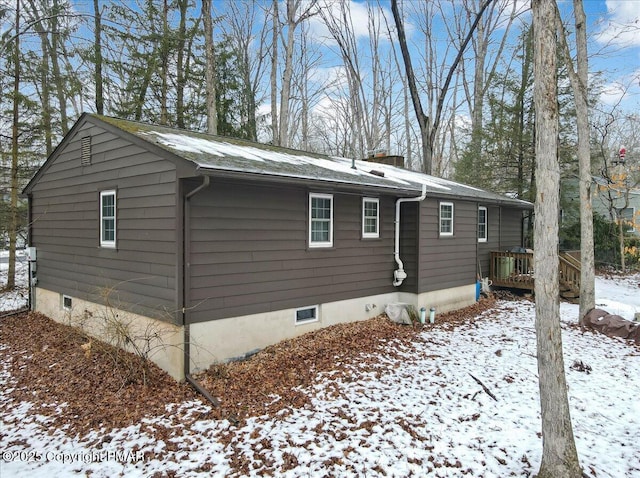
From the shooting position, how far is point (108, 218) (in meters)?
7.59

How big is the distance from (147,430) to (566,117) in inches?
739

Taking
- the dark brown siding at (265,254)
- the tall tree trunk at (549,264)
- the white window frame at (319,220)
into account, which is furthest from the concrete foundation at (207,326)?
the tall tree trunk at (549,264)

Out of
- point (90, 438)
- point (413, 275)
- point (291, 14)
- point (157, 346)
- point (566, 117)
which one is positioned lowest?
point (90, 438)

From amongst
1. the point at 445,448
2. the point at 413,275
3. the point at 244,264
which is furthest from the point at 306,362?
the point at 413,275

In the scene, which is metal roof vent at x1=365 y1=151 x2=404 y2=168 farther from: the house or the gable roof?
the gable roof

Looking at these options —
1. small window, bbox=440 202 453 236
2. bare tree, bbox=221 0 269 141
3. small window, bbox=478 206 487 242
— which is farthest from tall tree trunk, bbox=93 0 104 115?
small window, bbox=478 206 487 242

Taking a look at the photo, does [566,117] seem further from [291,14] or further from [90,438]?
[90,438]

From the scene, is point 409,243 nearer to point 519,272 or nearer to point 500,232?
point 519,272

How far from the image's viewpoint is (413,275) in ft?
32.0

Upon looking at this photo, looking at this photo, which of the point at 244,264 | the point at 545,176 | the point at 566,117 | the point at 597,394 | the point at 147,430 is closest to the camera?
the point at 545,176

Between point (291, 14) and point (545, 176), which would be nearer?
point (545, 176)

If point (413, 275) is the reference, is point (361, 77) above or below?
above

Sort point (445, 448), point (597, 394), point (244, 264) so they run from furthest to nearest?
point (244, 264) < point (597, 394) < point (445, 448)

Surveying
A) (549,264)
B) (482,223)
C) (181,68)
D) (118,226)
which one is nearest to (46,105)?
(181,68)
